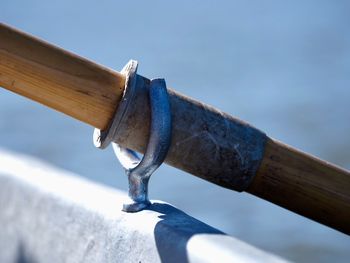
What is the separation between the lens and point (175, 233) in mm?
1179

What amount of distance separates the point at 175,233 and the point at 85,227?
0.81 ft

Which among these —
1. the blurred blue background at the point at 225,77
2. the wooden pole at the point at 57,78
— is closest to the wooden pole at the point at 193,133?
the wooden pole at the point at 57,78

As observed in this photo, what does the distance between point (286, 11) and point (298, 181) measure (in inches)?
152

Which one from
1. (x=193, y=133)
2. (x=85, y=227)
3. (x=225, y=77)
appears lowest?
(x=225, y=77)

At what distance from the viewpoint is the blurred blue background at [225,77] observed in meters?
3.23

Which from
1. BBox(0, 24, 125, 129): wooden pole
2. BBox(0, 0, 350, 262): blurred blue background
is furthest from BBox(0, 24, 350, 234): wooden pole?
BBox(0, 0, 350, 262): blurred blue background

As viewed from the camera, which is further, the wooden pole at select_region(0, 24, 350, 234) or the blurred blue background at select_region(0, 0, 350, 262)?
the blurred blue background at select_region(0, 0, 350, 262)

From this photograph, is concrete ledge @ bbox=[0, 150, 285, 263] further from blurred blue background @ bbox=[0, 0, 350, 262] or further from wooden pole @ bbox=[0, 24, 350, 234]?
blurred blue background @ bbox=[0, 0, 350, 262]

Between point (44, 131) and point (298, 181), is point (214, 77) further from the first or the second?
point (298, 181)

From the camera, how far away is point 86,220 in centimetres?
139

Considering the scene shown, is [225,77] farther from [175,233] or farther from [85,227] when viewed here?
[175,233]

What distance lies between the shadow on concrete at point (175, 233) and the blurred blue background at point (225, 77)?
1796 mm

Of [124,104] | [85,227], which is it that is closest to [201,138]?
[124,104]

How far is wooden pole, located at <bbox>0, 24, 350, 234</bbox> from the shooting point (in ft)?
3.93
